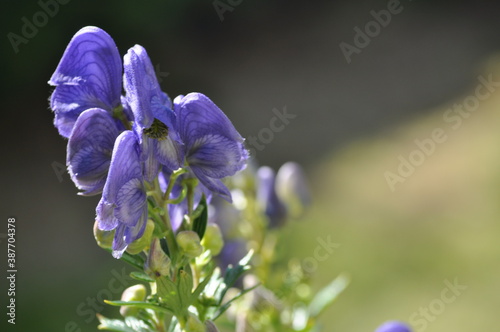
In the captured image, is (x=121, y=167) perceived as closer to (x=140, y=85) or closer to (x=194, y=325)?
(x=140, y=85)

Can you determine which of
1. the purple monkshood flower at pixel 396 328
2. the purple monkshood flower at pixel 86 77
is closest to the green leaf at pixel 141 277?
the purple monkshood flower at pixel 86 77

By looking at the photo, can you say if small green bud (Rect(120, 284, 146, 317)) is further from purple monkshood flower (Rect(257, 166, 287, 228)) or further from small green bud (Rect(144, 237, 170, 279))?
purple monkshood flower (Rect(257, 166, 287, 228))

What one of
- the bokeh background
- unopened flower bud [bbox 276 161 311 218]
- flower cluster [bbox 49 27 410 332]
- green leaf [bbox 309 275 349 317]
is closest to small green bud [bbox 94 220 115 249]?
flower cluster [bbox 49 27 410 332]

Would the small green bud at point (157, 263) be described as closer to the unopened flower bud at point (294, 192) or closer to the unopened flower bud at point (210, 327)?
the unopened flower bud at point (210, 327)

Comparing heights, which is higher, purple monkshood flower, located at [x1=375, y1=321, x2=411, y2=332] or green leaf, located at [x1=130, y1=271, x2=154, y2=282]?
green leaf, located at [x1=130, y1=271, x2=154, y2=282]

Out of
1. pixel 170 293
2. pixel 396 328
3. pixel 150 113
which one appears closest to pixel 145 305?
pixel 170 293

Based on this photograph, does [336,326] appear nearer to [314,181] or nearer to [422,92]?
[314,181]
